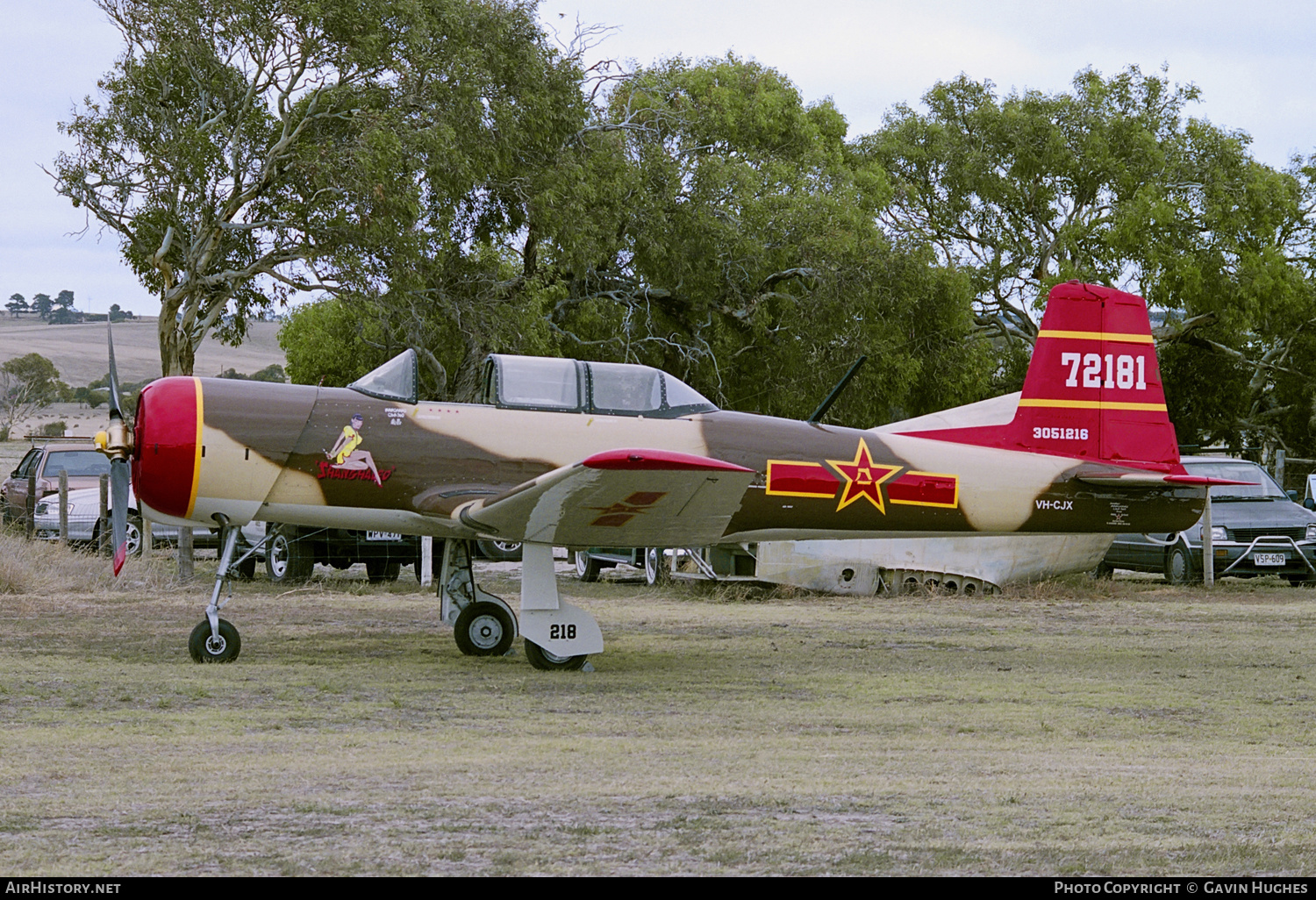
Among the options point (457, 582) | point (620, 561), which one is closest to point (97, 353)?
point (620, 561)

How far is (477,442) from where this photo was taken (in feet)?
31.3

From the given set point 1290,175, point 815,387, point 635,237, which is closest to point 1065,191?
point 1290,175

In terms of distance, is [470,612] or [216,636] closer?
[216,636]

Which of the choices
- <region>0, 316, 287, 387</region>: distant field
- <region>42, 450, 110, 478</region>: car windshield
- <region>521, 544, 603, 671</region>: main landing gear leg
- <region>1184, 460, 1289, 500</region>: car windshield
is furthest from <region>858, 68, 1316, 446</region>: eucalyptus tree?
<region>0, 316, 287, 387</region>: distant field

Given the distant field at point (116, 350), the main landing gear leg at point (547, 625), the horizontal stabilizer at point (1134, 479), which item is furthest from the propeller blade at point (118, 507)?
the distant field at point (116, 350)

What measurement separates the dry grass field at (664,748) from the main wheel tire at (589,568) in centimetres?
511

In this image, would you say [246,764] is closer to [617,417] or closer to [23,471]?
[617,417]

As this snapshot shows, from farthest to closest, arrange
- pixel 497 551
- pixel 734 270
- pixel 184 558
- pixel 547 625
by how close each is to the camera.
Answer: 1. pixel 734 270
2. pixel 184 558
3. pixel 497 551
4. pixel 547 625

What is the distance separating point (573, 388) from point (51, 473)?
48.1ft

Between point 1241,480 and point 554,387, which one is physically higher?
point 554,387

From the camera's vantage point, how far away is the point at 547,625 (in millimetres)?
9266

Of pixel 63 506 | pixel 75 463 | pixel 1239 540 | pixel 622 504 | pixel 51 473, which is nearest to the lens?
pixel 622 504

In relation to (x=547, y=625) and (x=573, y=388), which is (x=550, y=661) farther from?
(x=573, y=388)

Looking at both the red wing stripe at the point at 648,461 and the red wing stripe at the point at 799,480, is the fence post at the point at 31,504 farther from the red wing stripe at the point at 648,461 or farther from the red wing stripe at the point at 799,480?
the red wing stripe at the point at 648,461
